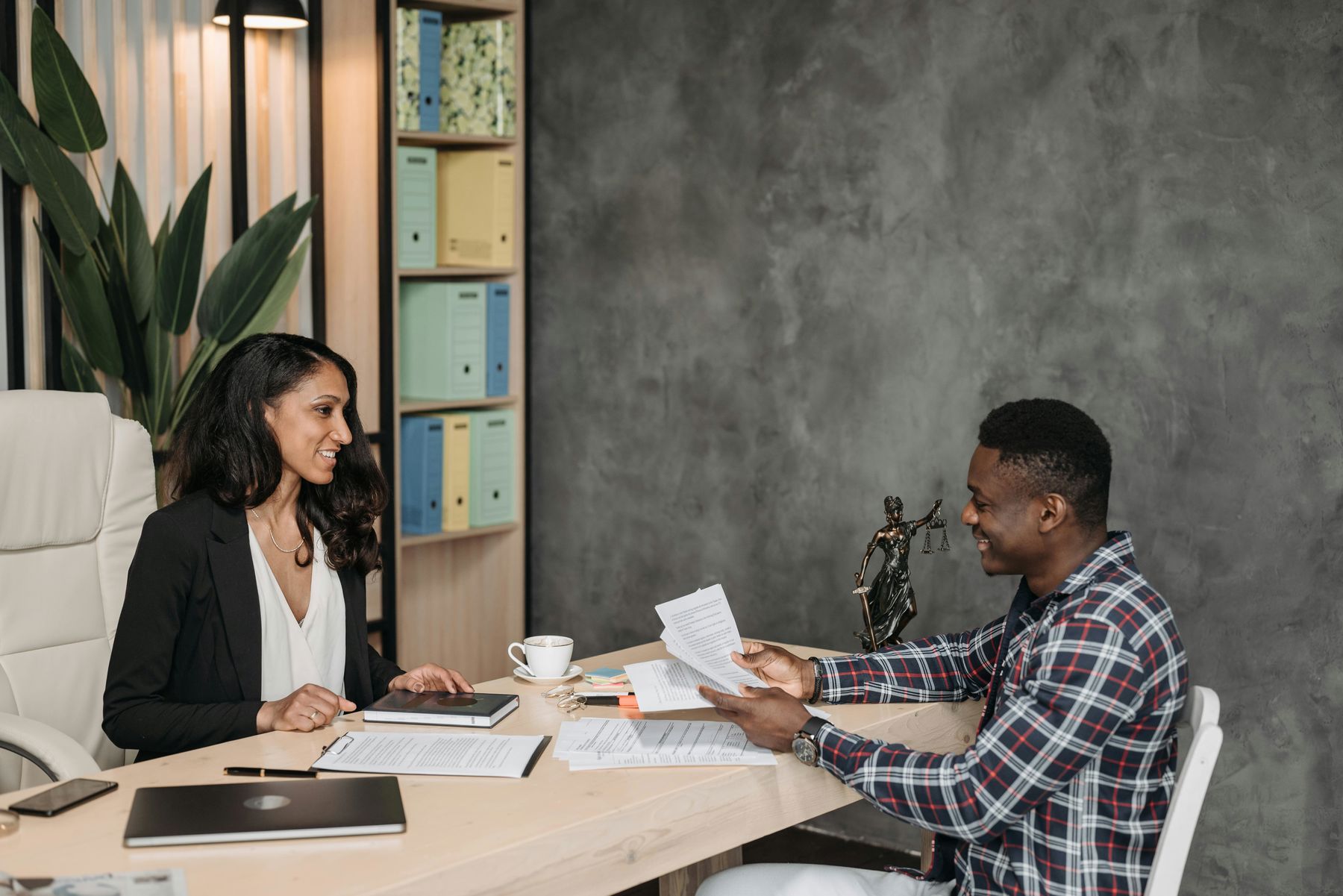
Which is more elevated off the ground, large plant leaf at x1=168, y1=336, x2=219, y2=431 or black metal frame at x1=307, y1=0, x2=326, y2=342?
black metal frame at x1=307, y1=0, x2=326, y2=342

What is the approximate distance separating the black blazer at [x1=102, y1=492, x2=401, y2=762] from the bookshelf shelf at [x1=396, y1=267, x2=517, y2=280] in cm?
166

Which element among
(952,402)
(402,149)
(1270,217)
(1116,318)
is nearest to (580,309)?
(402,149)

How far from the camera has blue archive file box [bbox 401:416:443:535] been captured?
12.4ft

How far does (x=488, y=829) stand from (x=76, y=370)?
1.91 meters

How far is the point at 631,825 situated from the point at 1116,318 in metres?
1.86

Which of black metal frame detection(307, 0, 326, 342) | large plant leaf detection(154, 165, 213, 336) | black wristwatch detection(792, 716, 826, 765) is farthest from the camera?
black metal frame detection(307, 0, 326, 342)

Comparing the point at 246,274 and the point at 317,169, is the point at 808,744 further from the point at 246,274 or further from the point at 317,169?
the point at 317,169

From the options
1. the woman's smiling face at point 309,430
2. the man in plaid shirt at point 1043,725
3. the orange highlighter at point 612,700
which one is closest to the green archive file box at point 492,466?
the woman's smiling face at point 309,430

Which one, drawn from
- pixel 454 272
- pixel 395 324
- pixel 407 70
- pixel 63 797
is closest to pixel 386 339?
pixel 395 324

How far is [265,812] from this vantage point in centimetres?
146

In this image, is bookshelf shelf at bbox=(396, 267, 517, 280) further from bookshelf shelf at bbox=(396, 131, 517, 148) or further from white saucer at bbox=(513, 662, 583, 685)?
white saucer at bbox=(513, 662, 583, 685)

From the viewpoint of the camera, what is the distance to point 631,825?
61.7 inches

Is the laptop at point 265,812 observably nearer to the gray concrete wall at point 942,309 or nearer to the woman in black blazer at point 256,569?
the woman in black blazer at point 256,569

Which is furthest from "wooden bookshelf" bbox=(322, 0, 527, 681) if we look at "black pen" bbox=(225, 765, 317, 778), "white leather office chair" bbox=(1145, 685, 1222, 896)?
"white leather office chair" bbox=(1145, 685, 1222, 896)
